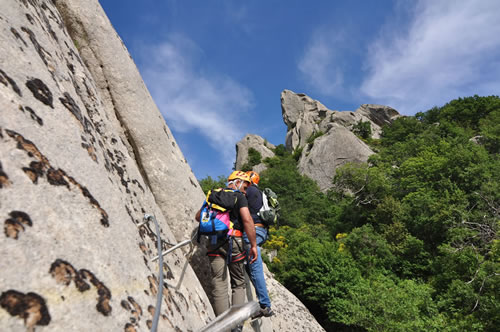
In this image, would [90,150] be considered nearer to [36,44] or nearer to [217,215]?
[36,44]

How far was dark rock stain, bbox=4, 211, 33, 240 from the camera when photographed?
37.5 inches

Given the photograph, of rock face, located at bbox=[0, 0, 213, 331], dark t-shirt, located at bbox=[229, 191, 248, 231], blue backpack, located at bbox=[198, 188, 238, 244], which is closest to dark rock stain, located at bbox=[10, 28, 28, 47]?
rock face, located at bbox=[0, 0, 213, 331]

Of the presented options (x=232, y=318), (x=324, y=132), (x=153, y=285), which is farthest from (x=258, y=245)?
(x=324, y=132)

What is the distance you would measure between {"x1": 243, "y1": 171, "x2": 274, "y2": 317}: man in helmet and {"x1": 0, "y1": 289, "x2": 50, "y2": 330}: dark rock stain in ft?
8.82

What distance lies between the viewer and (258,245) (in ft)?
13.6

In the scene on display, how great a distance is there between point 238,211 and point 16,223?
246 cm

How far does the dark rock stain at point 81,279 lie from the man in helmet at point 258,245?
2432 millimetres

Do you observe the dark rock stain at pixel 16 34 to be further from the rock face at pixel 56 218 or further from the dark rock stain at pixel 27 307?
the dark rock stain at pixel 27 307

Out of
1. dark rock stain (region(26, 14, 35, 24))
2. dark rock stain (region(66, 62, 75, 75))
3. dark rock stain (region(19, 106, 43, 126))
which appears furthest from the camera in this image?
dark rock stain (region(66, 62, 75, 75))

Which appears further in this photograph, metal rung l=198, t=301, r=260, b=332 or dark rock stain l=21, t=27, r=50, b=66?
dark rock stain l=21, t=27, r=50, b=66

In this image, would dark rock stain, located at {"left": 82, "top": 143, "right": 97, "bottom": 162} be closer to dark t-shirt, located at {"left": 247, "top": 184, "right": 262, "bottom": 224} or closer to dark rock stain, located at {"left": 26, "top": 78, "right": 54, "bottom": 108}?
dark rock stain, located at {"left": 26, "top": 78, "right": 54, "bottom": 108}

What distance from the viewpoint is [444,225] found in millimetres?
20125

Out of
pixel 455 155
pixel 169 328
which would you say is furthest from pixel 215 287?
pixel 455 155

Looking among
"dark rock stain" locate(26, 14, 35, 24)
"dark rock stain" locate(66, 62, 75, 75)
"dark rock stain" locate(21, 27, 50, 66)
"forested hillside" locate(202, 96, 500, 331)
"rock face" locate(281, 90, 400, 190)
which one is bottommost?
"forested hillside" locate(202, 96, 500, 331)
